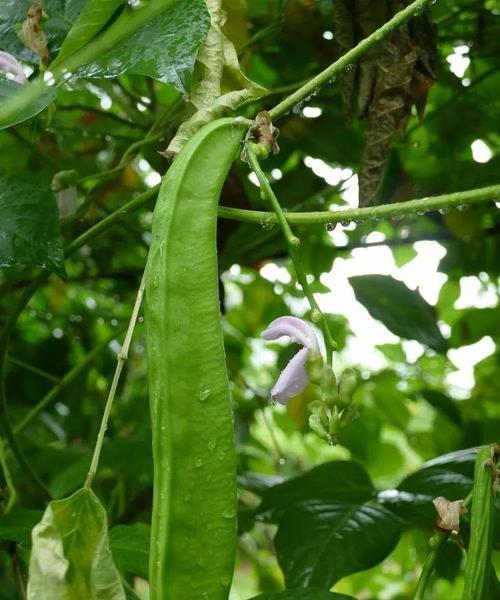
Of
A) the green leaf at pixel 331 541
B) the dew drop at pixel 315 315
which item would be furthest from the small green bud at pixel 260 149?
the green leaf at pixel 331 541

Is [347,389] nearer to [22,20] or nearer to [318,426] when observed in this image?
[318,426]

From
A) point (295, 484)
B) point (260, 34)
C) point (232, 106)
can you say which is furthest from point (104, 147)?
point (232, 106)

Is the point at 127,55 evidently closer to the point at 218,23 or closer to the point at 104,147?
the point at 218,23

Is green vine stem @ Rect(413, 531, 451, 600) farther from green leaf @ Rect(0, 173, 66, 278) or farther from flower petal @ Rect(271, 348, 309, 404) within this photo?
green leaf @ Rect(0, 173, 66, 278)

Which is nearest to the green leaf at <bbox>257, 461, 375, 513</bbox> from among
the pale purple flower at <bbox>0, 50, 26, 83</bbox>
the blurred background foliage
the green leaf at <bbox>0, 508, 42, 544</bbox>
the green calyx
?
the blurred background foliage

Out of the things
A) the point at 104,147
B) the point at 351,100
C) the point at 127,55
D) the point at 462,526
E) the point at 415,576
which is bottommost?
the point at 415,576

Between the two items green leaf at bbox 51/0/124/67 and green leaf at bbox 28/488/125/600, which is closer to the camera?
green leaf at bbox 28/488/125/600

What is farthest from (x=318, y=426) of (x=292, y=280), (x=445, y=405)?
(x=292, y=280)
